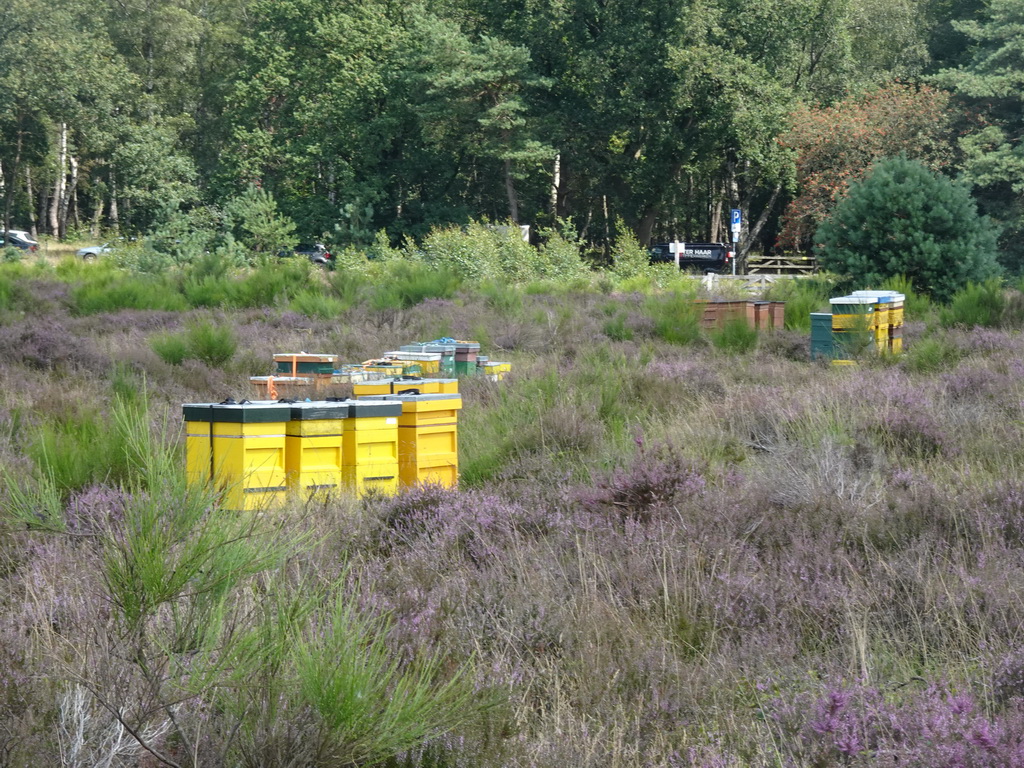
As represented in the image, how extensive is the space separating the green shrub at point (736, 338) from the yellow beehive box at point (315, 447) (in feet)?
31.0

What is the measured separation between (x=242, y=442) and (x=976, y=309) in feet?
45.7

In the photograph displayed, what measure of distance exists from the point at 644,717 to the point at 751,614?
3.13 feet

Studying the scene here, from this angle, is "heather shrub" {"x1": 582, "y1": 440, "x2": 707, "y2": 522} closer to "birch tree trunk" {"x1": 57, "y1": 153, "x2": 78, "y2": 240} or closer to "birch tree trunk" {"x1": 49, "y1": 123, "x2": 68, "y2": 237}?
"birch tree trunk" {"x1": 49, "y1": 123, "x2": 68, "y2": 237}

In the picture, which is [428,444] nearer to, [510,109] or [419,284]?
[419,284]

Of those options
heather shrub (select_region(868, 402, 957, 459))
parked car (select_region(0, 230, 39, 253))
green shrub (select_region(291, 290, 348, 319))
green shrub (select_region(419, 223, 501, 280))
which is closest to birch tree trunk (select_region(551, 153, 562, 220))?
green shrub (select_region(419, 223, 501, 280))

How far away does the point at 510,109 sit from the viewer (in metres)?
45.8

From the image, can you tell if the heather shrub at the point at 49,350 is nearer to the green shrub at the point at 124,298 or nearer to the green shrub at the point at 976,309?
the green shrub at the point at 124,298

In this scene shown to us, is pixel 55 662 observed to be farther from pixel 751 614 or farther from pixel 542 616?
pixel 751 614

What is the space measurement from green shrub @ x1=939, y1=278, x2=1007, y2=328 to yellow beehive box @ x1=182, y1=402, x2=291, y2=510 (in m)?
12.9

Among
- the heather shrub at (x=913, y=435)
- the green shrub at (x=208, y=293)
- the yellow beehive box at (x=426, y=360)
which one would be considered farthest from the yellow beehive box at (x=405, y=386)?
the green shrub at (x=208, y=293)

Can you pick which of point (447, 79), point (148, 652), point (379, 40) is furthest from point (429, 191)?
point (148, 652)

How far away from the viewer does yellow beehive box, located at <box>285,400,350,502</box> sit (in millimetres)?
6711

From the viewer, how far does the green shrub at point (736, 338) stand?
15617 mm

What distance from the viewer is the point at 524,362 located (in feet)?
48.9
